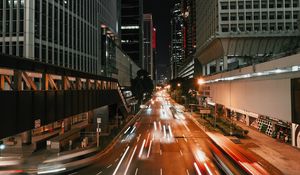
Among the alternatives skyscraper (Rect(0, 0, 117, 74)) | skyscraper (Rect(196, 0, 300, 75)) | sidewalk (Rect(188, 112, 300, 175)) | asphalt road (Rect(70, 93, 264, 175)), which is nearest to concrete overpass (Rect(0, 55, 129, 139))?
asphalt road (Rect(70, 93, 264, 175))

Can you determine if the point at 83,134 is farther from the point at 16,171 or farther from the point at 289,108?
the point at 289,108

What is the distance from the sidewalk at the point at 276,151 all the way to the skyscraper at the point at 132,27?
163657 mm

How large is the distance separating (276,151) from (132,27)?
175m

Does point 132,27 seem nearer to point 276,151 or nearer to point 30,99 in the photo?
point 276,151

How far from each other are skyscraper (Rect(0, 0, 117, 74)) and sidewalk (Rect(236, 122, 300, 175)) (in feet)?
113

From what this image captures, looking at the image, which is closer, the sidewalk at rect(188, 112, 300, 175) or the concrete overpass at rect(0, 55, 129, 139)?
the concrete overpass at rect(0, 55, 129, 139)

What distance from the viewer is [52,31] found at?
4866 cm

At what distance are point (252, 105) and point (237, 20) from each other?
35083 millimetres

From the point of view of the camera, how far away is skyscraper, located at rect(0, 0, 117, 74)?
1623 inches

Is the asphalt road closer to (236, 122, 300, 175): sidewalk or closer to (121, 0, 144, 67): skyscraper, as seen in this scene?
(236, 122, 300, 175): sidewalk

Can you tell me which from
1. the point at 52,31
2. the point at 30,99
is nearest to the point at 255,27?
the point at 52,31

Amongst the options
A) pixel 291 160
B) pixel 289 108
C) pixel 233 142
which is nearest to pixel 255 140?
pixel 233 142

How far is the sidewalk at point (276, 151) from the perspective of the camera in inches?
909

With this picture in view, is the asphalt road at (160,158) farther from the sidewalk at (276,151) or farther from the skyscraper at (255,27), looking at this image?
the skyscraper at (255,27)
